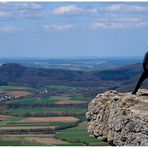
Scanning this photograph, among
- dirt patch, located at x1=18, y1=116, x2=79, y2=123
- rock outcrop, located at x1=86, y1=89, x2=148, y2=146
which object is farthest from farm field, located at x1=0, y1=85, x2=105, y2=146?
rock outcrop, located at x1=86, y1=89, x2=148, y2=146

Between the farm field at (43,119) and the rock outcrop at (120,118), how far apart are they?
132 ft

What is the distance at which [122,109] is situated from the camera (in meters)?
11.2

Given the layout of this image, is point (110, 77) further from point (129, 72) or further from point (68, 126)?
point (68, 126)

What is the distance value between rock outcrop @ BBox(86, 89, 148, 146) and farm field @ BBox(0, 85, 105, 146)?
40.3m

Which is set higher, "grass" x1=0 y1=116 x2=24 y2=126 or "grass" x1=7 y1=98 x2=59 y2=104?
"grass" x1=0 y1=116 x2=24 y2=126

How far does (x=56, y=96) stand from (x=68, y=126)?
4786 cm

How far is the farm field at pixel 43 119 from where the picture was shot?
60.9 metres

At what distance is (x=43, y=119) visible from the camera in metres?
87.2

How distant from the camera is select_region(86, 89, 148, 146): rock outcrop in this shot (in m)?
10.5

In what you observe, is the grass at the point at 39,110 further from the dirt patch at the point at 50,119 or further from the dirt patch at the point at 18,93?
the dirt patch at the point at 18,93

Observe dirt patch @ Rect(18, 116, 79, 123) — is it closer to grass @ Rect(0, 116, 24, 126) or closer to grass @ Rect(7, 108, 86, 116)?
grass @ Rect(0, 116, 24, 126)

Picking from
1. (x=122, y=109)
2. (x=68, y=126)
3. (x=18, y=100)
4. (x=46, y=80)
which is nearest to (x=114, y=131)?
(x=122, y=109)

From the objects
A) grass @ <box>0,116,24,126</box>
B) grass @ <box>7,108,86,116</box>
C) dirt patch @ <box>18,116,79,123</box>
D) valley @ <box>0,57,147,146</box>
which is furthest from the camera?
grass @ <box>7,108,86,116</box>

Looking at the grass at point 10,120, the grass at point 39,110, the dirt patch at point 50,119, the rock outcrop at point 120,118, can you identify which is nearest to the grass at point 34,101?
the grass at point 39,110
